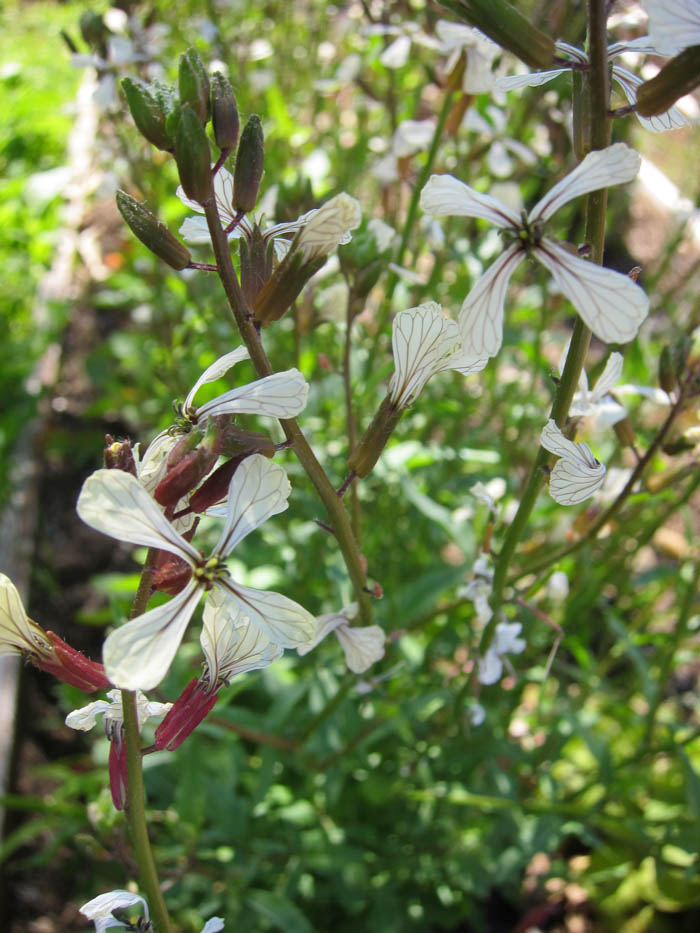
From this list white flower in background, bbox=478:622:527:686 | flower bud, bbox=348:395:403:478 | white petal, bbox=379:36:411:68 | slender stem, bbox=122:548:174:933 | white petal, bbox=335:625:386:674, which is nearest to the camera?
slender stem, bbox=122:548:174:933

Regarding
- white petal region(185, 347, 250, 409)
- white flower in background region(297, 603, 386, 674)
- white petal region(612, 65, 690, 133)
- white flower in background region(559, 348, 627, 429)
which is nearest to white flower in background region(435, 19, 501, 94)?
white petal region(612, 65, 690, 133)

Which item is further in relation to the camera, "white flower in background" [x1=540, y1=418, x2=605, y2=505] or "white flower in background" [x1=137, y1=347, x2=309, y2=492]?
"white flower in background" [x1=540, y1=418, x2=605, y2=505]

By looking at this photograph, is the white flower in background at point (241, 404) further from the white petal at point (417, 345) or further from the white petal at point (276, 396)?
the white petal at point (417, 345)

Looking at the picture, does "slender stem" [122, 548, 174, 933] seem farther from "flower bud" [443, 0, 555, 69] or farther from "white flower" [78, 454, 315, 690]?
"flower bud" [443, 0, 555, 69]

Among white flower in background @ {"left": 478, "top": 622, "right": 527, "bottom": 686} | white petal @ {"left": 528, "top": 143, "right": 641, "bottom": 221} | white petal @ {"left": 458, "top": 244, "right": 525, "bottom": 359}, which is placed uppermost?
white petal @ {"left": 528, "top": 143, "right": 641, "bottom": 221}

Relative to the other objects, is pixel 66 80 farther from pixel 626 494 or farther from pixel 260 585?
pixel 626 494

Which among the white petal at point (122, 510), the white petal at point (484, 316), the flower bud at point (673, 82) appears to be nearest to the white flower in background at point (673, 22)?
the flower bud at point (673, 82)
